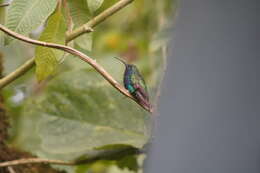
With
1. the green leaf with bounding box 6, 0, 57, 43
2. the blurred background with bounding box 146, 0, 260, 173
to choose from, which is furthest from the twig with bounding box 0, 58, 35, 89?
the blurred background with bounding box 146, 0, 260, 173

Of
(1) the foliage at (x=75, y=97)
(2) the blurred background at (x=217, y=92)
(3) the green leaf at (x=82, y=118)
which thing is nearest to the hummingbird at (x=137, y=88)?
(1) the foliage at (x=75, y=97)

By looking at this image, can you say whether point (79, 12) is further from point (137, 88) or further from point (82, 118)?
point (82, 118)

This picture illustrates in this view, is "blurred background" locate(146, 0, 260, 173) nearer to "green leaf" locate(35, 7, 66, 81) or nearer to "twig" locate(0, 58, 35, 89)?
"green leaf" locate(35, 7, 66, 81)

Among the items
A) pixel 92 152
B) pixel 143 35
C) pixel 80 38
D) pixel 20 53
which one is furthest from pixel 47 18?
pixel 143 35

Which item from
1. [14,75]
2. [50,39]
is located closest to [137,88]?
[50,39]

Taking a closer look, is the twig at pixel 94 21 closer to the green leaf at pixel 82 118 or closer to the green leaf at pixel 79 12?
the green leaf at pixel 79 12

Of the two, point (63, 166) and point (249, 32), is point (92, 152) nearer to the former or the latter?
point (63, 166)
